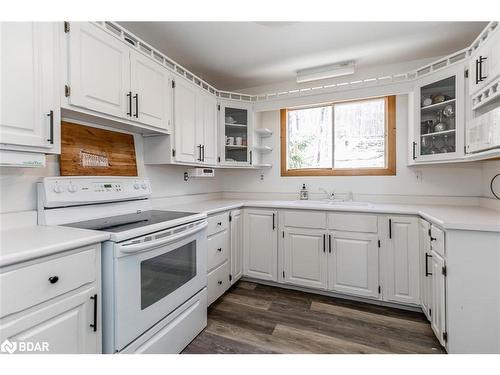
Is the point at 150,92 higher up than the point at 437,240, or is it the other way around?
the point at 150,92

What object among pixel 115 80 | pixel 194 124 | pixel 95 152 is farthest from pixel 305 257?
pixel 115 80

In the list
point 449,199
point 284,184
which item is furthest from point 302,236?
point 449,199

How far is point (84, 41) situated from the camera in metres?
1.45

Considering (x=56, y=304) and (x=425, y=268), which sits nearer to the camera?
(x=56, y=304)

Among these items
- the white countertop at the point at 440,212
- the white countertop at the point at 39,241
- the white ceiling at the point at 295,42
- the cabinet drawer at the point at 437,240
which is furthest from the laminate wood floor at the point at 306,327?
the white ceiling at the point at 295,42

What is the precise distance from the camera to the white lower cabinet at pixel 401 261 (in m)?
2.13

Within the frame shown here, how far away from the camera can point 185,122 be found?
235 centimetres

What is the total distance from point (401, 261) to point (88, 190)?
2.61 metres

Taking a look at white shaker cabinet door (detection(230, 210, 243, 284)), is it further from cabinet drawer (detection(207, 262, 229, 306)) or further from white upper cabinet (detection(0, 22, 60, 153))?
white upper cabinet (detection(0, 22, 60, 153))

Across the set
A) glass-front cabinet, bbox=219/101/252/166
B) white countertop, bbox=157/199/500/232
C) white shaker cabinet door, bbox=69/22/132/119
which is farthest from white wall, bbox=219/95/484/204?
white shaker cabinet door, bbox=69/22/132/119

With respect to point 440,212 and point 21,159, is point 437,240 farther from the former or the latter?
point 21,159

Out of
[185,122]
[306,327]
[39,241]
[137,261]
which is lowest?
[306,327]

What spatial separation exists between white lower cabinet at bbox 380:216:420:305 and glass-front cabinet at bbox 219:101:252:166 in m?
1.77

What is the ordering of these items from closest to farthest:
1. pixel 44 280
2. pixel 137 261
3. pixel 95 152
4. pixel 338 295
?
pixel 44 280, pixel 137 261, pixel 95 152, pixel 338 295
